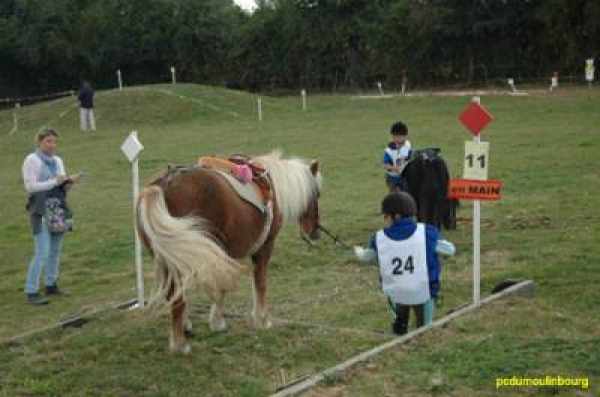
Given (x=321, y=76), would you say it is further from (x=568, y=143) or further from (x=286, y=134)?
(x=568, y=143)

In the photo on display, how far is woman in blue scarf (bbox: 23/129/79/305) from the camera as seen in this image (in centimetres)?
843

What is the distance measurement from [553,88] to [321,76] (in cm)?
1814

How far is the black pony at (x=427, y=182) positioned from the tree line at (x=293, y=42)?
2974 centimetres

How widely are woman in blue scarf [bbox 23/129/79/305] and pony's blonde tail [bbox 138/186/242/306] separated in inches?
111

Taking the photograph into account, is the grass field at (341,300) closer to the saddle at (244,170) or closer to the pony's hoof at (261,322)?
the pony's hoof at (261,322)

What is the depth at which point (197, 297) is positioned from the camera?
839 centimetres

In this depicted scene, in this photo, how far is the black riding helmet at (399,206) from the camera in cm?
574

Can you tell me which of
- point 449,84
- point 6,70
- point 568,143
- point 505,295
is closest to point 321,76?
point 449,84

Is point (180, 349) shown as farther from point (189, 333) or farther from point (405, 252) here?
point (405, 252)

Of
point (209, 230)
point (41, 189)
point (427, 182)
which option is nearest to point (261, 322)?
point (209, 230)

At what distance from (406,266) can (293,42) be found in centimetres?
4588

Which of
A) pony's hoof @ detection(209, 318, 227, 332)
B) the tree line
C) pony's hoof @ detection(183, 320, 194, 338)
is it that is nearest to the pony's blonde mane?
pony's hoof @ detection(209, 318, 227, 332)

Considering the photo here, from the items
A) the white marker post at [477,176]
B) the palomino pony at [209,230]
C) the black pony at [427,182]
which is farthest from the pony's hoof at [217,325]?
the black pony at [427,182]

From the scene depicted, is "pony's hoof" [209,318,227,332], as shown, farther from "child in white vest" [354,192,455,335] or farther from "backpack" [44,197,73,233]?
"backpack" [44,197,73,233]
